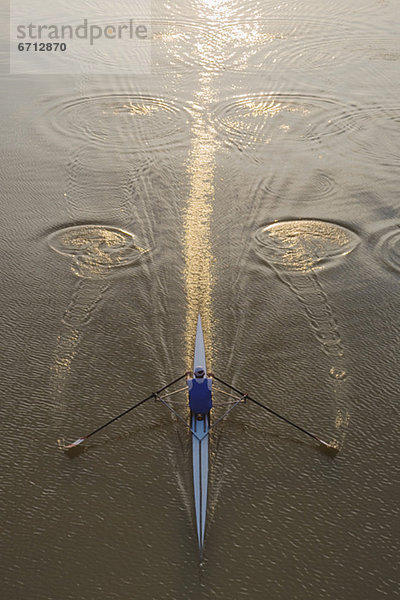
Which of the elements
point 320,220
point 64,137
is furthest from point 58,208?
point 320,220

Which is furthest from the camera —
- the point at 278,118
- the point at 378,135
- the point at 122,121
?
the point at 278,118

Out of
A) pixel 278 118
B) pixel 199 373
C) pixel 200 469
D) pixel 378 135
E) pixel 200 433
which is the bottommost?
pixel 200 469

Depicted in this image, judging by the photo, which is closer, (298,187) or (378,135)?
(298,187)

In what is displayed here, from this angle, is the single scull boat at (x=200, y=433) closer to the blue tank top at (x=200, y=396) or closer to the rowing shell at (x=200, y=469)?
the rowing shell at (x=200, y=469)

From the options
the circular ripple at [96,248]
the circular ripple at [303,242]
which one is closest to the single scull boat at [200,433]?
the circular ripple at [96,248]

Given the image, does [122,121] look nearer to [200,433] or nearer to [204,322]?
[204,322]

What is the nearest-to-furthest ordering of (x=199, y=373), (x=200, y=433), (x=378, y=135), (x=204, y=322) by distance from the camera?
(x=199, y=373) → (x=200, y=433) → (x=204, y=322) → (x=378, y=135)

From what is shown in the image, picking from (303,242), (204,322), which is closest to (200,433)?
(204,322)
